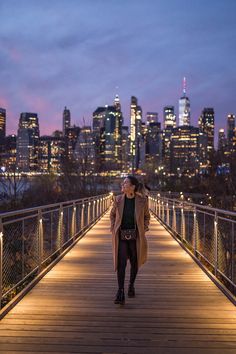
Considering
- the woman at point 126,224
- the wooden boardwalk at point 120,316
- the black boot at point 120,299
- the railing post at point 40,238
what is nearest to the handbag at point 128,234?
the woman at point 126,224

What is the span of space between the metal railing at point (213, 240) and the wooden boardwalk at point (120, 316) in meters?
0.29

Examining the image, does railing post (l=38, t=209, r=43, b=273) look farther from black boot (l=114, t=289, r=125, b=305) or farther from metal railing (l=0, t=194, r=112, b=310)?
black boot (l=114, t=289, r=125, b=305)

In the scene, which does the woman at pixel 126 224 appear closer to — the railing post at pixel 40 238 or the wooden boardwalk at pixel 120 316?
the wooden boardwalk at pixel 120 316

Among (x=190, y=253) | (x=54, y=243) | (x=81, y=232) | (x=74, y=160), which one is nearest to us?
(x=54, y=243)

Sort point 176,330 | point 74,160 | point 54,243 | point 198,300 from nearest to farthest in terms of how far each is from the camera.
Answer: point 176,330
point 198,300
point 54,243
point 74,160

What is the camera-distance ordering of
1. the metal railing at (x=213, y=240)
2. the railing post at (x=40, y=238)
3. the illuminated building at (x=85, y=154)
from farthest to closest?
the illuminated building at (x=85, y=154) < the railing post at (x=40, y=238) < the metal railing at (x=213, y=240)

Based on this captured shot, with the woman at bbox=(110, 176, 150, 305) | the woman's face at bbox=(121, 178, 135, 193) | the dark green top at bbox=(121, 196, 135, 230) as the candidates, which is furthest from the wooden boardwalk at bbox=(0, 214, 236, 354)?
the woman's face at bbox=(121, 178, 135, 193)

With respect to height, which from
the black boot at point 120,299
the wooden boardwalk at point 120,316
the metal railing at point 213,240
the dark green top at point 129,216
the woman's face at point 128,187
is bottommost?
the wooden boardwalk at point 120,316

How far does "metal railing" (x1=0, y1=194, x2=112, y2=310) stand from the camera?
22.3ft

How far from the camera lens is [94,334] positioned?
530cm

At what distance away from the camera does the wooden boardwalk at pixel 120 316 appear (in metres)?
4.96

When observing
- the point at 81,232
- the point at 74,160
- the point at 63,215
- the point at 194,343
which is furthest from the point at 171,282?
the point at 74,160

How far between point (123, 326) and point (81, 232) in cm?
1085

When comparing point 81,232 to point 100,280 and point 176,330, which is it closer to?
point 100,280
